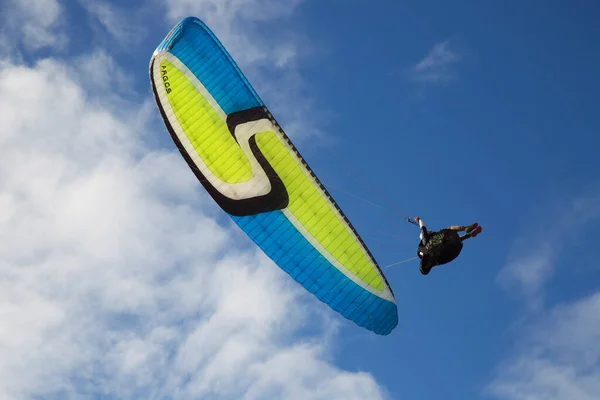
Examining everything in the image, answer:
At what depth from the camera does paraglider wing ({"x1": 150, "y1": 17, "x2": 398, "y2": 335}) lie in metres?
16.3

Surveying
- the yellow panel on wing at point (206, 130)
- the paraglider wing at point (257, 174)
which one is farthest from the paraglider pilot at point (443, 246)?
the yellow panel on wing at point (206, 130)

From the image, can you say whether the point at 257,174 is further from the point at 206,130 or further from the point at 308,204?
the point at 206,130

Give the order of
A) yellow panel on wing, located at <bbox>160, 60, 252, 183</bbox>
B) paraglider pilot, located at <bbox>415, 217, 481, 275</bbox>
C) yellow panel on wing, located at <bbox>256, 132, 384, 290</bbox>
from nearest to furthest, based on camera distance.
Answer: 1. paraglider pilot, located at <bbox>415, 217, 481, 275</bbox>
2. yellow panel on wing, located at <bbox>256, 132, 384, 290</bbox>
3. yellow panel on wing, located at <bbox>160, 60, 252, 183</bbox>

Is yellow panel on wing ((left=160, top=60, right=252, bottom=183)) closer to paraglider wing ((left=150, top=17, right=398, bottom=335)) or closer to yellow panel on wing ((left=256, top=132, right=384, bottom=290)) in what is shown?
paraglider wing ((left=150, top=17, right=398, bottom=335))

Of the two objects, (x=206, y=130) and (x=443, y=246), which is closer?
(x=443, y=246)

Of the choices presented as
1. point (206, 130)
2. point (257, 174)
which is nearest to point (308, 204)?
point (257, 174)

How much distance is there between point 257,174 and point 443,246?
4858 millimetres

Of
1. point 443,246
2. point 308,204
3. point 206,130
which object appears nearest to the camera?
point 443,246

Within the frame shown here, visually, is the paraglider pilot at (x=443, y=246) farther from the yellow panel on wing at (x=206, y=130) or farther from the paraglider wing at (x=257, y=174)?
the yellow panel on wing at (x=206, y=130)

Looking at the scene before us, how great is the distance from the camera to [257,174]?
16.5 m

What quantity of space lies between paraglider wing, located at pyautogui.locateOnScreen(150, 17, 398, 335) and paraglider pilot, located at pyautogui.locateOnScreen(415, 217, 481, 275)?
144 cm

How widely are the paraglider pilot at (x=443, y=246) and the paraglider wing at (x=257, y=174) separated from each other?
144cm

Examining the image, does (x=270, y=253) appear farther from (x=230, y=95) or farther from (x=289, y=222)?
(x=230, y=95)

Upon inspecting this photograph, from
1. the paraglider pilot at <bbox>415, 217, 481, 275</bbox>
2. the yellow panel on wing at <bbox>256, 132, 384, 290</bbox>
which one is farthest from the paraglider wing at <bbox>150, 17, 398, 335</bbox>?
the paraglider pilot at <bbox>415, 217, 481, 275</bbox>
